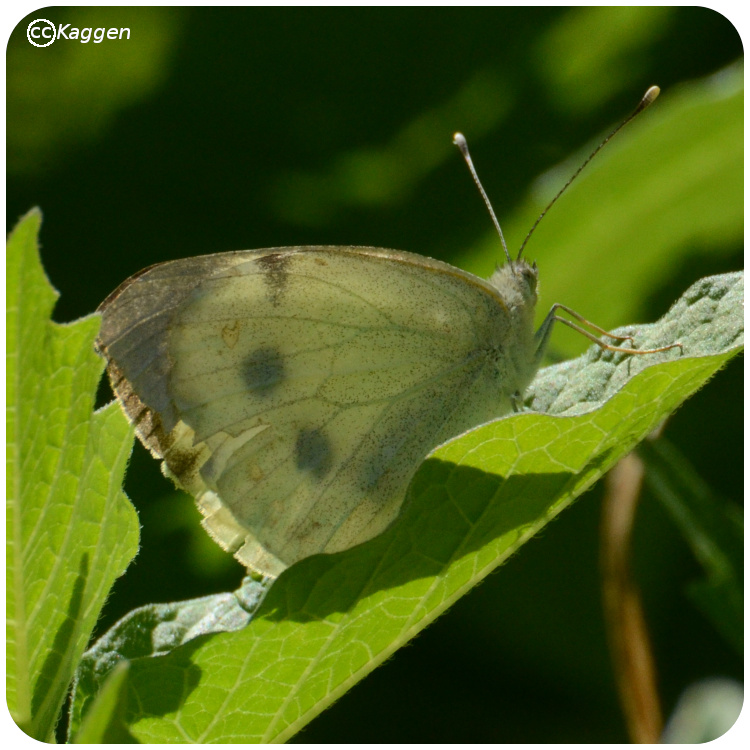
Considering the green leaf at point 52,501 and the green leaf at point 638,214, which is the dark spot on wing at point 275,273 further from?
the green leaf at point 638,214

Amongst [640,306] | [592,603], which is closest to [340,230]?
[640,306]

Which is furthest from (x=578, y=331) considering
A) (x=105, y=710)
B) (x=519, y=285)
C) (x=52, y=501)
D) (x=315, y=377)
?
(x=105, y=710)

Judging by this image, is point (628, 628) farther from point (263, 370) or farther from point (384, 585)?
point (263, 370)

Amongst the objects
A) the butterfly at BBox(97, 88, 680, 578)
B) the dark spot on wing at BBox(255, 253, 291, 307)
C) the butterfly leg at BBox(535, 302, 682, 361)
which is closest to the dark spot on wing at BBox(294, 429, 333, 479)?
the butterfly at BBox(97, 88, 680, 578)

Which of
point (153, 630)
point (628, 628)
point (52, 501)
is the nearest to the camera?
point (52, 501)

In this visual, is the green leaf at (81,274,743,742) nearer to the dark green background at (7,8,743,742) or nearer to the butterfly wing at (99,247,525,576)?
the butterfly wing at (99,247,525,576)

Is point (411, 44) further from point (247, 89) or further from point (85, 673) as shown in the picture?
point (85, 673)
